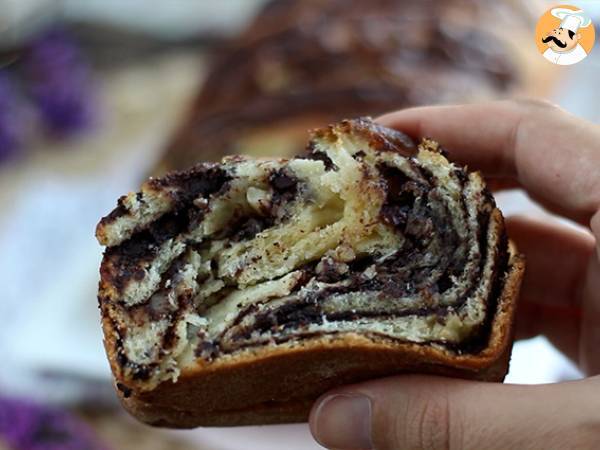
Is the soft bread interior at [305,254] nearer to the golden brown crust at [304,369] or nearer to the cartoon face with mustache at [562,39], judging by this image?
the golden brown crust at [304,369]

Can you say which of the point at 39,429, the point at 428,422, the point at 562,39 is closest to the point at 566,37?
the point at 562,39

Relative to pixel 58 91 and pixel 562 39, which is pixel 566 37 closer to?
pixel 562 39

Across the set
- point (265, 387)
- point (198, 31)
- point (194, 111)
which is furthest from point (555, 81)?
point (265, 387)

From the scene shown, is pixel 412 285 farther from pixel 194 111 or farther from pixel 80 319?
pixel 194 111

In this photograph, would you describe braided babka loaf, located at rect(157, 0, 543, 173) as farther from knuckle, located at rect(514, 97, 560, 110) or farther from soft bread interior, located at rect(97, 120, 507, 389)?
soft bread interior, located at rect(97, 120, 507, 389)

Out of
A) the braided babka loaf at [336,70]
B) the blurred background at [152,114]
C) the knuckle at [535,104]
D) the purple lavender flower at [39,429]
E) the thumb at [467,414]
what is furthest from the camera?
the braided babka loaf at [336,70]

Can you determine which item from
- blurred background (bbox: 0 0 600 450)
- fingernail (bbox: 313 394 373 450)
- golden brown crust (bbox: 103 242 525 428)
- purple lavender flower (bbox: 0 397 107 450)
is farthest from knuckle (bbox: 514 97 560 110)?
purple lavender flower (bbox: 0 397 107 450)

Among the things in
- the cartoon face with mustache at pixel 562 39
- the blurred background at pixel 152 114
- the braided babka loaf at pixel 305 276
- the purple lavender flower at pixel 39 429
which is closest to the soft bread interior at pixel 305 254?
the braided babka loaf at pixel 305 276
